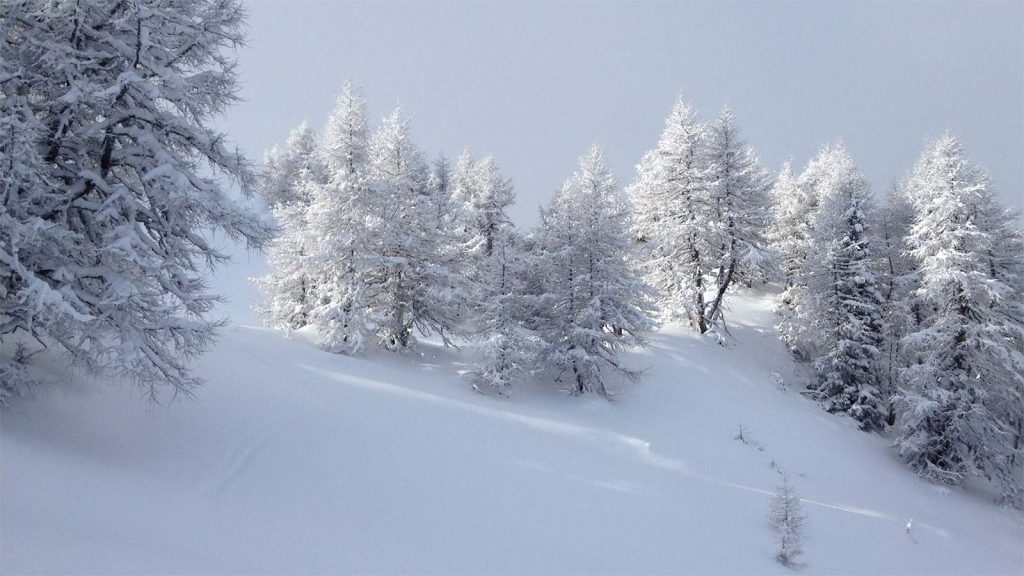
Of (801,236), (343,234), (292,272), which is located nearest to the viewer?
(343,234)

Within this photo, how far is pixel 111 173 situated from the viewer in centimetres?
963

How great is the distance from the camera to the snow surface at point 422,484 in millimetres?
7398

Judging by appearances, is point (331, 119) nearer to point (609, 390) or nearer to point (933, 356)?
point (609, 390)

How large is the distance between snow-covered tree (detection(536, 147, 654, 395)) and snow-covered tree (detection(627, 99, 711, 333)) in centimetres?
657

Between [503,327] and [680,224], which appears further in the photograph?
[680,224]

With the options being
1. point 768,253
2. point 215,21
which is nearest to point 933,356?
point 768,253

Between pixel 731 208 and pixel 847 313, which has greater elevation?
pixel 731 208

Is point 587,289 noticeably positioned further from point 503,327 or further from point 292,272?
point 292,272

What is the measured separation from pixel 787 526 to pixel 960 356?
611 inches

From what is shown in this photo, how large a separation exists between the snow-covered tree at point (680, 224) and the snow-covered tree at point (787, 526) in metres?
17.0

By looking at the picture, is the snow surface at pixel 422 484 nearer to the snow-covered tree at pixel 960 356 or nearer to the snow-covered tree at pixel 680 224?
the snow-covered tree at pixel 960 356

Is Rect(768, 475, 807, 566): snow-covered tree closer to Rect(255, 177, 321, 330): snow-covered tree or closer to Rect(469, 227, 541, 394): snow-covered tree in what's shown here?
Rect(469, 227, 541, 394): snow-covered tree

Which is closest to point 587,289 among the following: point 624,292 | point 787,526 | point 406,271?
point 624,292

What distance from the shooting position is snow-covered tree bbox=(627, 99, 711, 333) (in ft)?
97.1
